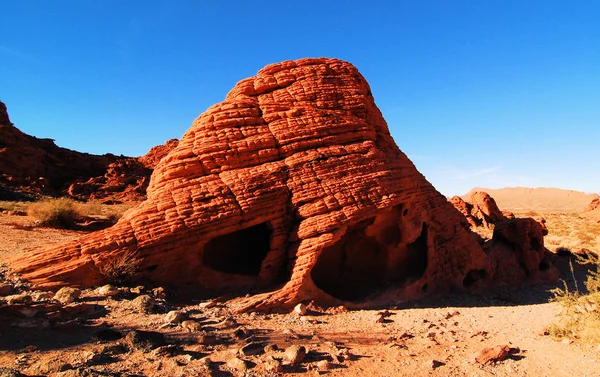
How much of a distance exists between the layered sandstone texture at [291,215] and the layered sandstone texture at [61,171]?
30.5m

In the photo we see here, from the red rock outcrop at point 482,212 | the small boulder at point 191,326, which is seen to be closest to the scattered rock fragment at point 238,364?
the small boulder at point 191,326

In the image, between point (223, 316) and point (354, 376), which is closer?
point (354, 376)

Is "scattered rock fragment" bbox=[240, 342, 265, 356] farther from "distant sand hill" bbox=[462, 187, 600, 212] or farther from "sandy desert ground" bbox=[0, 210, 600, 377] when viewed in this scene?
"distant sand hill" bbox=[462, 187, 600, 212]

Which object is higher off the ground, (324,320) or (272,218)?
(272,218)

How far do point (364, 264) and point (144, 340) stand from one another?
7218 mm

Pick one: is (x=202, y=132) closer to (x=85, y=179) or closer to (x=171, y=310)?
(x=171, y=310)

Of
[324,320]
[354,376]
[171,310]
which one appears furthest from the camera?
[324,320]

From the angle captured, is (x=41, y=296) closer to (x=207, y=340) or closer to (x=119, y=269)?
(x=119, y=269)

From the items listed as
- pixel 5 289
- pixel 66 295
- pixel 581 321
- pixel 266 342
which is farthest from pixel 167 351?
pixel 581 321

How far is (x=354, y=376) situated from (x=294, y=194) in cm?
507

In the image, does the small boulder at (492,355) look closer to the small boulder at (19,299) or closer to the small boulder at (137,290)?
the small boulder at (137,290)

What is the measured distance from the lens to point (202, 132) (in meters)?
10.3

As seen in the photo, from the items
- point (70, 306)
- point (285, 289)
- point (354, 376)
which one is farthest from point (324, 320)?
point (70, 306)

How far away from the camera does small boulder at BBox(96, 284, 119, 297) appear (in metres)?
7.88
